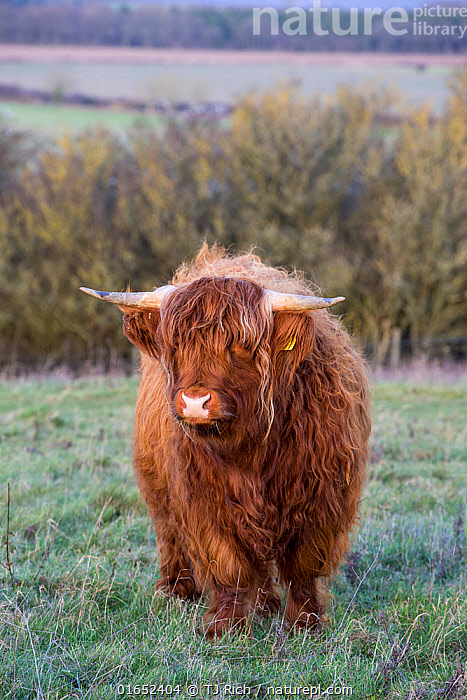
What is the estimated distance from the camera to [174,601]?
11.8 ft

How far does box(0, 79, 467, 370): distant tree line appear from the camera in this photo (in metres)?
20.4

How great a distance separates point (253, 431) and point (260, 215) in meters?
18.7

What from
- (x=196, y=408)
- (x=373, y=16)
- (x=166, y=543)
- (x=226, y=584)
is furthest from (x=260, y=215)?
(x=196, y=408)

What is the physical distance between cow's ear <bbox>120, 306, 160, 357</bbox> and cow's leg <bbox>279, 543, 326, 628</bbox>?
1.27m

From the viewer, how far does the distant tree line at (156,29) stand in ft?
82.3

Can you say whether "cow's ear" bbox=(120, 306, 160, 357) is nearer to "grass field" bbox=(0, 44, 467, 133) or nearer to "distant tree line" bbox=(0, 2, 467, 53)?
"grass field" bbox=(0, 44, 467, 133)

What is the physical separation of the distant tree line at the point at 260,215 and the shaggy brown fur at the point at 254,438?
16.8 m

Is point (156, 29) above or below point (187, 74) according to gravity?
above

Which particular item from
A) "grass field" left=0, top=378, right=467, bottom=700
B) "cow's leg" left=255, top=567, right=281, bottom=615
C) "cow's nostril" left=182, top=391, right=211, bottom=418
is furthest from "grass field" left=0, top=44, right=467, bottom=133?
"cow's nostril" left=182, top=391, right=211, bottom=418

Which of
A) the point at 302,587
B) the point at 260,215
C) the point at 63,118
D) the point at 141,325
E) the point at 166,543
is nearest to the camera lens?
the point at 141,325

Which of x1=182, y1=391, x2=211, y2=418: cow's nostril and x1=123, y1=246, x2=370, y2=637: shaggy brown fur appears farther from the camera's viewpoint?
x1=123, y1=246, x2=370, y2=637: shaggy brown fur

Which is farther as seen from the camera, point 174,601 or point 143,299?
point 174,601

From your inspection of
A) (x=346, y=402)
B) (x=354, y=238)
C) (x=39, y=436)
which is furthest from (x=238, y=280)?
(x=354, y=238)

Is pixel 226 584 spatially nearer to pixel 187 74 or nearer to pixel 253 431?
pixel 253 431
